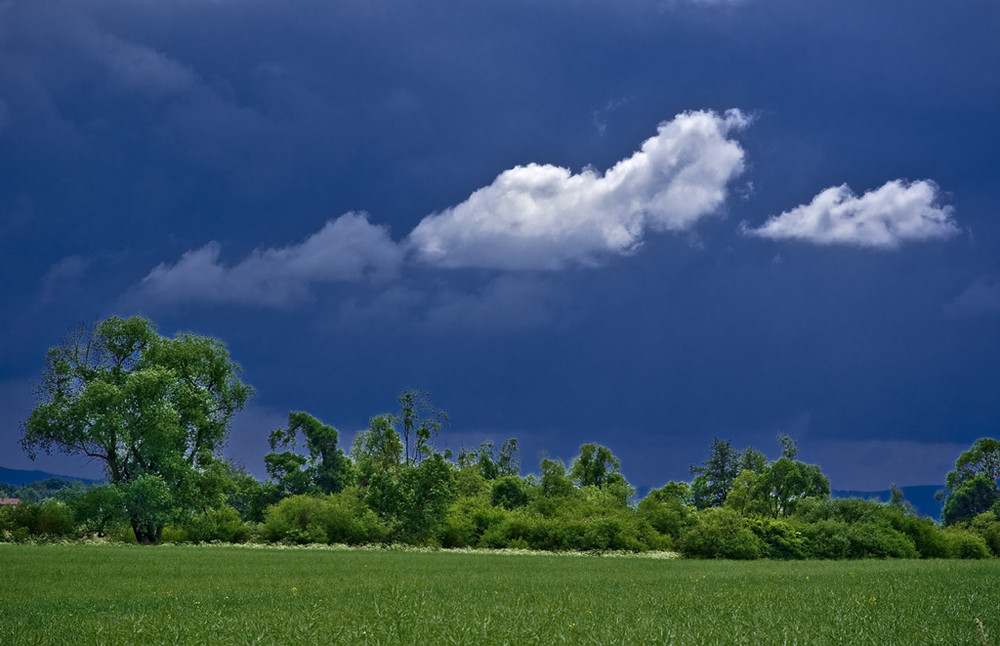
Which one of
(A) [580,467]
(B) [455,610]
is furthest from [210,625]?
(A) [580,467]

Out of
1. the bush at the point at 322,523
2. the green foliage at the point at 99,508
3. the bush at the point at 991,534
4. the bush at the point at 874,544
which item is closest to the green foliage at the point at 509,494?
the bush at the point at 322,523

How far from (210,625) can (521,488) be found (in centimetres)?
4865

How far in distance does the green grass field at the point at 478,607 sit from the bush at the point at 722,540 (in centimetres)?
1535

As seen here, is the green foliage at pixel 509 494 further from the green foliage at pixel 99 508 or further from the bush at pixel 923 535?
the green foliage at pixel 99 508

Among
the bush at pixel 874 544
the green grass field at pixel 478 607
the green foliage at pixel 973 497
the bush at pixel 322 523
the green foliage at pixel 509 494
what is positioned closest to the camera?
the green grass field at pixel 478 607

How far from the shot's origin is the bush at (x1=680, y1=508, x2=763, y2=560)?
1512 inches

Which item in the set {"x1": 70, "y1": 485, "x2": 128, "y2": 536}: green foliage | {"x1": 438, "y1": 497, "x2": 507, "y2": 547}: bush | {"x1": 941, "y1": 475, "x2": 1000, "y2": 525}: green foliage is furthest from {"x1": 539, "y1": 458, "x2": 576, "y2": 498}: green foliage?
{"x1": 941, "y1": 475, "x2": 1000, "y2": 525}: green foliage

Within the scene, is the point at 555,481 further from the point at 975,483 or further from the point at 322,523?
the point at 975,483

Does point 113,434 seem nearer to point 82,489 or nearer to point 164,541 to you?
point 82,489

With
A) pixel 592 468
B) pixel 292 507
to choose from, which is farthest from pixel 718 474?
pixel 292 507

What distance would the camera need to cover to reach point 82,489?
45875mm

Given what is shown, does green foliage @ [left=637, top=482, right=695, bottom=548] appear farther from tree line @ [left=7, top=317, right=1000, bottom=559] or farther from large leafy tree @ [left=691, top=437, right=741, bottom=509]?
large leafy tree @ [left=691, top=437, right=741, bottom=509]

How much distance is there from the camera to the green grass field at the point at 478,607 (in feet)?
35.2

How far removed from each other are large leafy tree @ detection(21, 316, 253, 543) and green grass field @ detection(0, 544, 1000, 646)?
835 inches
